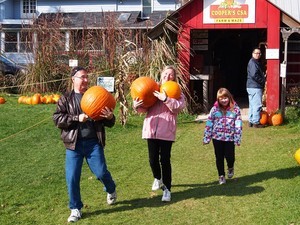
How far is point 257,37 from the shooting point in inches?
709

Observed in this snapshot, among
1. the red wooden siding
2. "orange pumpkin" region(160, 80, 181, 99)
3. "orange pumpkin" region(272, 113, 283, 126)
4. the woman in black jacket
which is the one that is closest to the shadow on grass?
the woman in black jacket

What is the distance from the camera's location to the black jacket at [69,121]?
5934 mm

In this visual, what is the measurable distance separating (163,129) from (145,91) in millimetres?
526

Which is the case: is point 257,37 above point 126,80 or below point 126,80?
above

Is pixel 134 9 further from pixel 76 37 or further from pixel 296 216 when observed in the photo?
pixel 296 216

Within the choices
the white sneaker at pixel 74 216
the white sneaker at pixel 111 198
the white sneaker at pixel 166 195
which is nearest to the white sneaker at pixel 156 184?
the white sneaker at pixel 166 195

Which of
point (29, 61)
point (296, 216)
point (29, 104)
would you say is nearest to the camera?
point (296, 216)

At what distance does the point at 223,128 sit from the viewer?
7441 millimetres

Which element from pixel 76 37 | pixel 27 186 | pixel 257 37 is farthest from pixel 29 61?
pixel 27 186

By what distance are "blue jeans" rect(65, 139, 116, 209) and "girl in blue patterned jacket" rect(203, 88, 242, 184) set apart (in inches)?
75.3

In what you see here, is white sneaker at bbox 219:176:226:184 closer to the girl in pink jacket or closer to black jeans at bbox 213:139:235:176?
black jeans at bbox 213:139:235:176

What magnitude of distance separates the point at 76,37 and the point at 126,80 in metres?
8.87

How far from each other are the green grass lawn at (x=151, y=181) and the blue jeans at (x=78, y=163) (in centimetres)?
30

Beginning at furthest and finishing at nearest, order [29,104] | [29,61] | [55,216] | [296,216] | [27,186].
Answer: [29,61] → [29,104] → [27,186] → [55,216] → [296,216]
